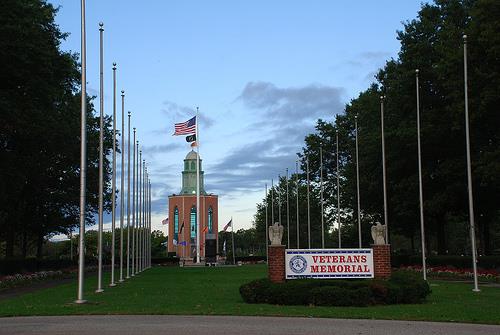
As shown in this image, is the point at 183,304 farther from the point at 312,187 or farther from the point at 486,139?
the point at 312,187

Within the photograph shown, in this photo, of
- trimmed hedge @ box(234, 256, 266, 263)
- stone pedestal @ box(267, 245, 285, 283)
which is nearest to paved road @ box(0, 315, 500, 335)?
stone pedestal @ box(267, 245, 285, 283)

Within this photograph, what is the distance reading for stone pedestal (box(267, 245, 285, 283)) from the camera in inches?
918

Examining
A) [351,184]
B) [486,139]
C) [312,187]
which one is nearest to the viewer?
[486,139]

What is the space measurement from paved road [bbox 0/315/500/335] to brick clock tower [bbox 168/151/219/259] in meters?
95.1

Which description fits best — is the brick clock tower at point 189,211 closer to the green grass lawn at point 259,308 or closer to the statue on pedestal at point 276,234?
the green grass lawn at point 259,308

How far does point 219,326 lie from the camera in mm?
15906

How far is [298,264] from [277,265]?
2.46 feet

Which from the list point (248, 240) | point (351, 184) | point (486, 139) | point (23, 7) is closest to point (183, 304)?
point (23, 7)

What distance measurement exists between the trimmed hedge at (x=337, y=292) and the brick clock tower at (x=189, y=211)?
90376 millimetres

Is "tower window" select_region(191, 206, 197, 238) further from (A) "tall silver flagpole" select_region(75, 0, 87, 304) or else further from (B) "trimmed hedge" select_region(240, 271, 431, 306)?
(B) "trimmed hedge" select_region(240, 271, 431, 306)

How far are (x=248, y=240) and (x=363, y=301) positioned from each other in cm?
Answer: 12396

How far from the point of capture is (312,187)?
85.4 m

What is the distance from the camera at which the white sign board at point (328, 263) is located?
76.8 feet

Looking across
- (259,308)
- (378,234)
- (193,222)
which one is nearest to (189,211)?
(193,222)
